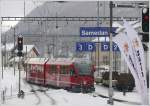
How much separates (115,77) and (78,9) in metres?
41.2

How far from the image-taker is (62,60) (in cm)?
4084

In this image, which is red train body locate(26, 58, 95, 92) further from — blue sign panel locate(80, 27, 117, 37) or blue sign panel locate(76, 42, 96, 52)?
blue sign panel locate(80, 27, 117, 37)

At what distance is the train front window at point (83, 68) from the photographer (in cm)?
3972

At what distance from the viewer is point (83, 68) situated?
132ft

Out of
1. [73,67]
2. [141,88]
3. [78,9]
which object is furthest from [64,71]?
[78,9]

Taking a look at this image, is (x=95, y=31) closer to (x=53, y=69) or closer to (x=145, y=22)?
(x=53, y=69)

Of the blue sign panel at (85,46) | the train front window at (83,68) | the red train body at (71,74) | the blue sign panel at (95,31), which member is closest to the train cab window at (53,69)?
the red train body at (71,74)

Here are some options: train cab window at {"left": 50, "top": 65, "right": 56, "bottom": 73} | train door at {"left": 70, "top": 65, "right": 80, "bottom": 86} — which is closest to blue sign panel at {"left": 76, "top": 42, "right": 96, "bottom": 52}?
train cab window at {"left": 50, "top": 65, "right": 56, "bottom": 73}

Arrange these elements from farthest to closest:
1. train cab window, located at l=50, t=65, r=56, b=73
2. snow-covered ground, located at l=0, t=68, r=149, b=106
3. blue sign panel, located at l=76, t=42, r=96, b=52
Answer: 1. blue sign panel, located at l=76, t=42, r=96, b=52
2. train cab window, located at l=50, t=65, r=56, b=73
3. snow-covered ground, located at l=0, t=68, r=149, b=106

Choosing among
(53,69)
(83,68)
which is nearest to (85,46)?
(53,69)

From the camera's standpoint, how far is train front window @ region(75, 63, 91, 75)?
39719 millimetres

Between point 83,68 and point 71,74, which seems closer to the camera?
point 71,74

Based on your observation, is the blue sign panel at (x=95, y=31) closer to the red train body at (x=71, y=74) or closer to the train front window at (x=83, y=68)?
the red train body at (x=71, y=74)

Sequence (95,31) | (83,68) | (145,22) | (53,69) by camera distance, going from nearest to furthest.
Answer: (145,22)
(95,31)
(83,68)
(53,69)
